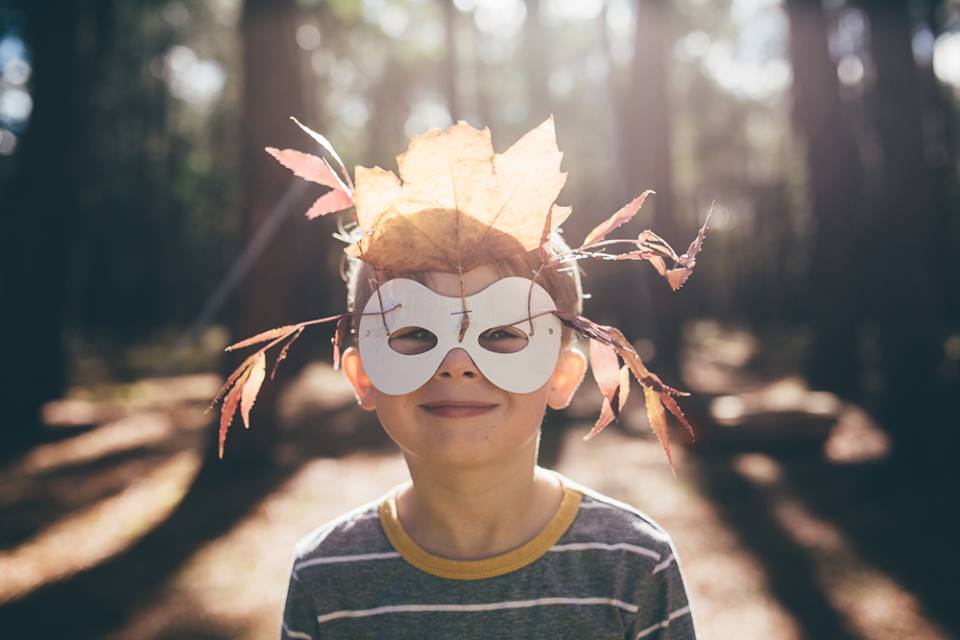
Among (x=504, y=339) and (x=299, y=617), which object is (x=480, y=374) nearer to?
(x=504, y=339)

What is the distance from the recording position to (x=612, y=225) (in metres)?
1.54

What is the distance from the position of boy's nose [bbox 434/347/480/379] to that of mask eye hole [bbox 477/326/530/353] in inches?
2.2

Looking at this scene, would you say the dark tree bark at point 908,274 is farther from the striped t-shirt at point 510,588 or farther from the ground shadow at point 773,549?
the striped t-shirt at point 510,588

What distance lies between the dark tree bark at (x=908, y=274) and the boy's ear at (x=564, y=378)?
5662 millimetres

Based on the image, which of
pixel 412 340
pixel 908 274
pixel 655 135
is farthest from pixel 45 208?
pixel 908 274

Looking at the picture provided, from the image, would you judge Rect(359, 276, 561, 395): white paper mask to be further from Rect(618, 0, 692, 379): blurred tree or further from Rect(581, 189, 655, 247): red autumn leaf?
Rect(618, 0, 692, 379): blurred tree

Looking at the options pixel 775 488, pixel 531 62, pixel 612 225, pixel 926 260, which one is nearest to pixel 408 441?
pixel 612 225

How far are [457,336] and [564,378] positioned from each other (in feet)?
1.34

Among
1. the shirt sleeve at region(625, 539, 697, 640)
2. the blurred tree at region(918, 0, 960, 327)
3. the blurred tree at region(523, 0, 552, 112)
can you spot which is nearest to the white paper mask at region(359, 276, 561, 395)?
the shirt sleeve at region(625, 539, 697, 640)

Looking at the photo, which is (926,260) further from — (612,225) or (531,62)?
(531,62)

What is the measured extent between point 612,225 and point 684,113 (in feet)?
95.3

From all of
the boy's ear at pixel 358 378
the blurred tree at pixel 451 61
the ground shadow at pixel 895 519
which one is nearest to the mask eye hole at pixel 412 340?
the boy's ear at pixel 358 378

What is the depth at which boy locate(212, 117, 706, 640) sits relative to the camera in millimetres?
1541

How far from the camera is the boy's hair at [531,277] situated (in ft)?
5.50
